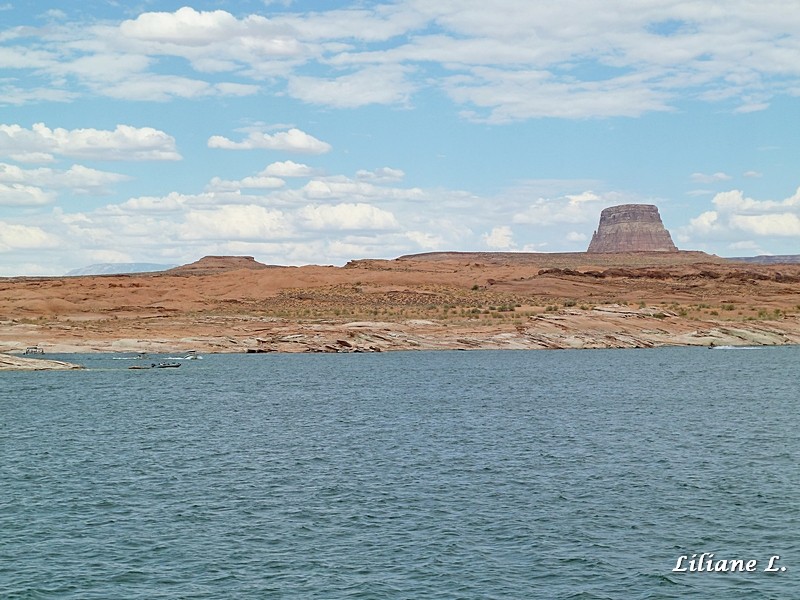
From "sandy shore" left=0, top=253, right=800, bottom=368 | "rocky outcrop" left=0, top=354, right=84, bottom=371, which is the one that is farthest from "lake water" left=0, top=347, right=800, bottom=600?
"sandy shore" left=0, top=253, right=800, bottom=368

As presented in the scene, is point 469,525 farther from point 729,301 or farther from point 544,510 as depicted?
point 729,301

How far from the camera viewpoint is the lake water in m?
22.2

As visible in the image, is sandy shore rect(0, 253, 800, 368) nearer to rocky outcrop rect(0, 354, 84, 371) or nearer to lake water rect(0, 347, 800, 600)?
rocky outcrop rect(0, 354, 84, 371)

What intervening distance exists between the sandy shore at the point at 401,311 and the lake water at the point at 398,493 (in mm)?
33851

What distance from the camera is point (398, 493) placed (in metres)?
30.5

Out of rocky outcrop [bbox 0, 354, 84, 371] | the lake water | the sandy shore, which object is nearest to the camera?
the lake water

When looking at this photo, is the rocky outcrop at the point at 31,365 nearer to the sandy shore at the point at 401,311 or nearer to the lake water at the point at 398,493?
the sandy shore at the point at 401,311

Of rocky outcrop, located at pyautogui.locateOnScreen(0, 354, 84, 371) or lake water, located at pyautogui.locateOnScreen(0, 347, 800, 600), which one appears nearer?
lake water, located at pyautogui.locateOnScreen(0, 347, 800, 600)

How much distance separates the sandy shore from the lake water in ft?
111

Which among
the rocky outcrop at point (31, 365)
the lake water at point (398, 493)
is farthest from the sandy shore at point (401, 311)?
the lake water at point (398, 493)

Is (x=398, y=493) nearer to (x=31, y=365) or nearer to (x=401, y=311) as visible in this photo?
(x=31, y=365)

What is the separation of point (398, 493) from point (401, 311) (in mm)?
85240

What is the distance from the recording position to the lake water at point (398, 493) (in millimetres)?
22250

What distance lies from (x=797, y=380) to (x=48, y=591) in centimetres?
5782
